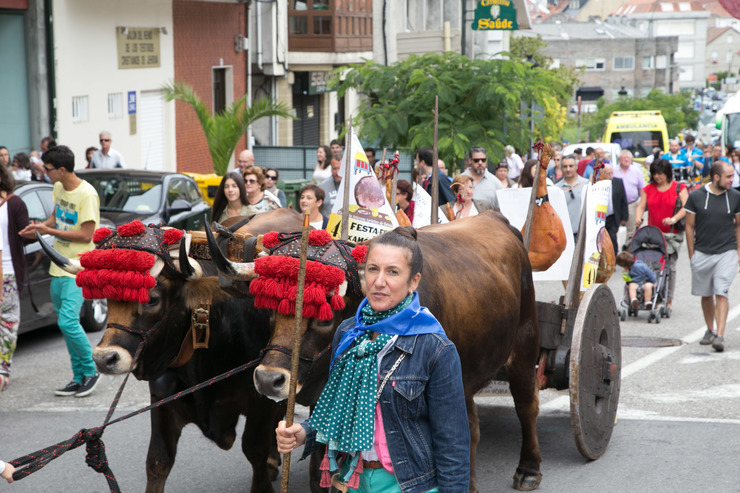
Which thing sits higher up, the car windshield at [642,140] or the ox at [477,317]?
the car windshield at [642,140]

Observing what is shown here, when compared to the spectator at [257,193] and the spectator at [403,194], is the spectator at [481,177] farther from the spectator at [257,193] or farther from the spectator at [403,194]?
the spectator at [257,193]

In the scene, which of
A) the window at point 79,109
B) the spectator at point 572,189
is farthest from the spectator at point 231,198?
the window at point 79,109

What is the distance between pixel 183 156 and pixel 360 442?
2264cm

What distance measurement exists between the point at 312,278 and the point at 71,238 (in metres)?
4.61

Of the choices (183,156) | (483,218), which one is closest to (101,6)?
(183,156)

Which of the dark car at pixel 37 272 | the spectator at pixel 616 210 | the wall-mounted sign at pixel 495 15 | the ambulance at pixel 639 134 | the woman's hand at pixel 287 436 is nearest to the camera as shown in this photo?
the woman's hand at pixel 287 436

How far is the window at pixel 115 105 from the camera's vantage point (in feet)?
71.1

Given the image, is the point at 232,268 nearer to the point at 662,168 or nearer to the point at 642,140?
the point at 662,168

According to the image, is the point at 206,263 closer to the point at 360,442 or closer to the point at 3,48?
the point at 360,442

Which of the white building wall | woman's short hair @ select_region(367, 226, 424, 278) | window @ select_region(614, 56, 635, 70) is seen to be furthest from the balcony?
window @ select_region(614, 56, 635, 70)

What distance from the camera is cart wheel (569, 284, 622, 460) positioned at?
640 cm

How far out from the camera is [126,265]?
513 centimetres

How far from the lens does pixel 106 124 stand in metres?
21.4

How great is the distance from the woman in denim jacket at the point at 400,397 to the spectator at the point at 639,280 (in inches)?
352
